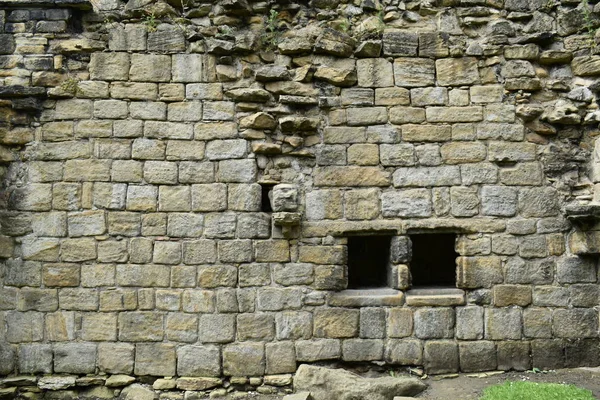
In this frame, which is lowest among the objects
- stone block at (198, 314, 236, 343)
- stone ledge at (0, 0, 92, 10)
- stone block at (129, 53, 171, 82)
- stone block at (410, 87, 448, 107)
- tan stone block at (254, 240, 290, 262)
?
stone block at (198, 314, 236, 343)

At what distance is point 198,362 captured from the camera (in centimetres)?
536

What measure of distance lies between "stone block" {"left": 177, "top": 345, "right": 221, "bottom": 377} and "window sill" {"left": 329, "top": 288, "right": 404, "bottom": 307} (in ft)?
4.28

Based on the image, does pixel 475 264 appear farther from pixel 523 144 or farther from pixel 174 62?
pixel 174 62

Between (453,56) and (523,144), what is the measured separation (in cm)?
120

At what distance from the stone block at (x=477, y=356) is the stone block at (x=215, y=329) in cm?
235

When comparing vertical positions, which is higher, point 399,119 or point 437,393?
point 399,119

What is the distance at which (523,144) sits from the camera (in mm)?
5641

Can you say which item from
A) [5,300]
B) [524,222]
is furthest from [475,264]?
[5,300]

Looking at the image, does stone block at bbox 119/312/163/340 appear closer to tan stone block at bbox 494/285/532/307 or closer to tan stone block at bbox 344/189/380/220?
tan stone block at bbox 344/189/380/220

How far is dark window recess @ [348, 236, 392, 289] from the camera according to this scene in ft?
20.3

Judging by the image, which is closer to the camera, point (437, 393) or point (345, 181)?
point (437, 393)

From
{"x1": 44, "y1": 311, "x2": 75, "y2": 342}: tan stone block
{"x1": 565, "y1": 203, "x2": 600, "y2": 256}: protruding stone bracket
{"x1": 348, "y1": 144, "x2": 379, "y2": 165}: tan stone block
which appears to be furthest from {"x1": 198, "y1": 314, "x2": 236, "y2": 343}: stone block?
{"x1": 565, "y1": 203, "x2": 600, "y2": 256}: protruding stone bracket

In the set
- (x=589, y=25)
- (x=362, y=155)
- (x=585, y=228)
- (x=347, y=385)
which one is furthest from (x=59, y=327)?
(x=589, y=25)

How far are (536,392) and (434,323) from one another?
112cm
